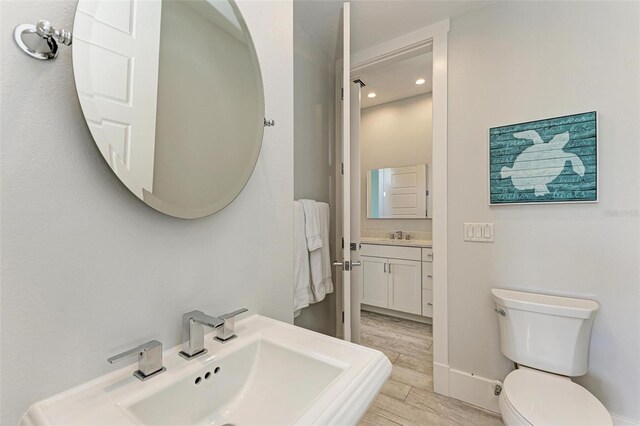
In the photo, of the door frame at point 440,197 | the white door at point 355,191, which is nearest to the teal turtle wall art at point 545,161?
the door frame at point 440,197

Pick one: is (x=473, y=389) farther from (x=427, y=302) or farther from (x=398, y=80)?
(x=398, y=80)

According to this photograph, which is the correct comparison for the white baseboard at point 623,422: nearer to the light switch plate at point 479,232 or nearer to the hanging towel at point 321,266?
the light switch plate at point 479,232

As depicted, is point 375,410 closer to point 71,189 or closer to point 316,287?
point 316,287

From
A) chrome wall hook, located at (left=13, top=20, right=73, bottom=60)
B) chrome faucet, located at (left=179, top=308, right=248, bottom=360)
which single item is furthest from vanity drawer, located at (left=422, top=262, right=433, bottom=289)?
chrome wall hook, located at (left=13, top=20, right=73, bottom=60)

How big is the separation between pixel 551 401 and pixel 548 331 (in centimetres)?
36

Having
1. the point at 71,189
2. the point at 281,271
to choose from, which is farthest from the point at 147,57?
the point at 281,271

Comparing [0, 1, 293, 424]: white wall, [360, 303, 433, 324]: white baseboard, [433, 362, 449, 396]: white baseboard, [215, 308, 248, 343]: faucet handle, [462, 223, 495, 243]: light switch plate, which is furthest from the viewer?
[360, 303, 433, 324]: white baseboard

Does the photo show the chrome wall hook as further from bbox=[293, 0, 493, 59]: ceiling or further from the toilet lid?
the toilet lid

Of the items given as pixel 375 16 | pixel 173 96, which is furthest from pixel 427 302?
pixel 173 96

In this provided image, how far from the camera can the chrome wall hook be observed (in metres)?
0.50

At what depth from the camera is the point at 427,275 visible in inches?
111

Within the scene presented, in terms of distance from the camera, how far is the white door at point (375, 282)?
122 inches

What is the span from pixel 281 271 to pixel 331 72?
1.85 meters

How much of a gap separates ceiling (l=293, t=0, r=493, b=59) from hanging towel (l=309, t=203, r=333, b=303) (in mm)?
1257
